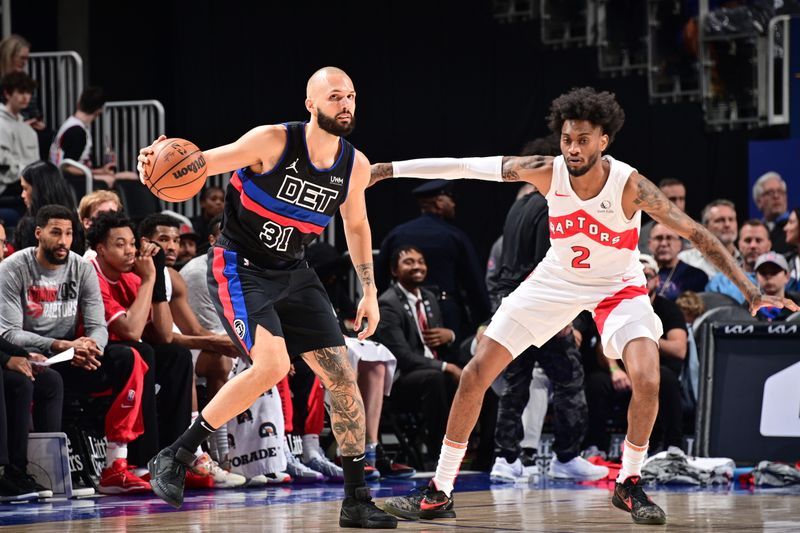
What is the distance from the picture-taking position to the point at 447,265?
955 cm

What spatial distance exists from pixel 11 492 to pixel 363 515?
2202 millimetres

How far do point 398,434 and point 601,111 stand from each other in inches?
146

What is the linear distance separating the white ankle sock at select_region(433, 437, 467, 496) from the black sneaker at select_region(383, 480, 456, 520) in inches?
1.2

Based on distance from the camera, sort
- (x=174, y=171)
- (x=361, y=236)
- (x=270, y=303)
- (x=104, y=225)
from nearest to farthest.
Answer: (x=174, y=171), (x=270, y=303), (x=361, y=236), (x=104, y=225)

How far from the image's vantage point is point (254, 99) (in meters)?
14.2

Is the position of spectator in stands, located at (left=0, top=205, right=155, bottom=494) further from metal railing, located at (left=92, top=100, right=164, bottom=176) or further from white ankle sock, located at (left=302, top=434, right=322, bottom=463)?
metal railing, located at (left=92, top=100, right=164, bottom=176)

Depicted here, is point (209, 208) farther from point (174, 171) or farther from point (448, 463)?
point (174, 171)

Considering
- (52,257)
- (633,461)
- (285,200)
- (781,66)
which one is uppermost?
(781,66)

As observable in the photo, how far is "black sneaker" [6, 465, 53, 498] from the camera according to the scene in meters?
6.71

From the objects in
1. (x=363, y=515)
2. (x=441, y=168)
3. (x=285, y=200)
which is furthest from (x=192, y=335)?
(x=363, y=515)

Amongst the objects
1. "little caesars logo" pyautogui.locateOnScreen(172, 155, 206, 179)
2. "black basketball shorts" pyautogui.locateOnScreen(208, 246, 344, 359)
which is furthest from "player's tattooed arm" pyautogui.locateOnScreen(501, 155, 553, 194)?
"little caesars logo" pyautogui.locateOnScreen(172, 155, 206, 179)

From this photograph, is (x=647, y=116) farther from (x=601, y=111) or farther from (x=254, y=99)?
(x=601, y=111)

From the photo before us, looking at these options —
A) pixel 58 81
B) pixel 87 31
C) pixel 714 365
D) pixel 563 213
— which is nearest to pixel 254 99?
pixel 87 31

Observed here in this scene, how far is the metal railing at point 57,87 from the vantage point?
11.3 m
